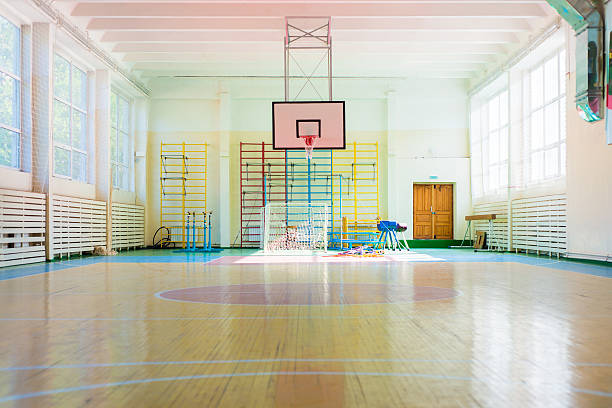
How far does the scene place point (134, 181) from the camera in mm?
15250

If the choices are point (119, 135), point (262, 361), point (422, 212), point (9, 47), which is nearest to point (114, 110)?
point (119, 135)

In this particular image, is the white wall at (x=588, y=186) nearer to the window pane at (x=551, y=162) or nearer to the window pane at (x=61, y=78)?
the window pane at (x=551, y=162)

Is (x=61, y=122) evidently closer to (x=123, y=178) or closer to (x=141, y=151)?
(x=123, y=178)

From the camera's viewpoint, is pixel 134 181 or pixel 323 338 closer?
pixel 323 338

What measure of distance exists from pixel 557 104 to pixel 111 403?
11.1m

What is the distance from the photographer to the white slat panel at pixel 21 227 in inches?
326

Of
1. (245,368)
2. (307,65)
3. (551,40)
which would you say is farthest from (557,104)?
(245,368)

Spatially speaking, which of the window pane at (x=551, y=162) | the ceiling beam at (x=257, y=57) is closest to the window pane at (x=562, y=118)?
the window pane at (x=551, y=162)

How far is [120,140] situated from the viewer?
14.6 m

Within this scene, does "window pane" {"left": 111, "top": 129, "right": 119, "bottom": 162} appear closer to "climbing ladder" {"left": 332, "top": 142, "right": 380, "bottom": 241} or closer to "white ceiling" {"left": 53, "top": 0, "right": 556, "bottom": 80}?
"white ceiling" {"left": 53, "top": 0, "right": 556, "bottom": 80}

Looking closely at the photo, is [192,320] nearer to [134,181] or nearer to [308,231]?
[308,231]

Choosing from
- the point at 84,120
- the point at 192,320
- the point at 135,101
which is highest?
the point at 135,101

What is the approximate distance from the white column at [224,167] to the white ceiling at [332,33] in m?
1.01

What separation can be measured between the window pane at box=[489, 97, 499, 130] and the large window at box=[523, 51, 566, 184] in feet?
5.87
